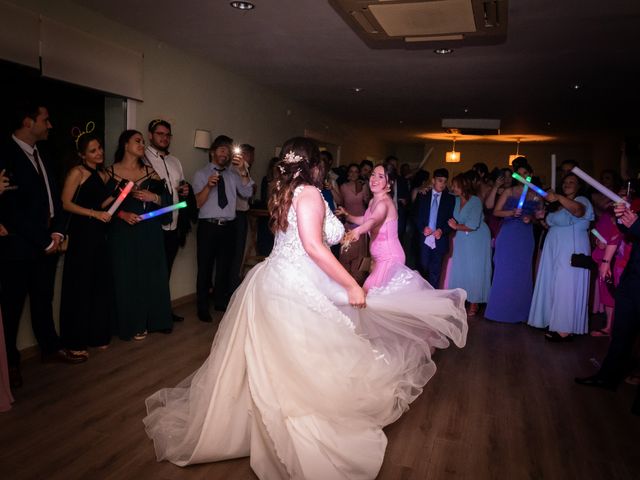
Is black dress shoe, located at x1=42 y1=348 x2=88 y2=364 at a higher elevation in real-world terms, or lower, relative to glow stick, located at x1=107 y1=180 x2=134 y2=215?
lower

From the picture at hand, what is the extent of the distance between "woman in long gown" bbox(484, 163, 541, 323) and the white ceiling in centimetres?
133

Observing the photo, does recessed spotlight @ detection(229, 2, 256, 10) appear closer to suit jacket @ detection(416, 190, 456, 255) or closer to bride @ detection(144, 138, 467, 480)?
bride @ detection(144, 138, 467, 480)

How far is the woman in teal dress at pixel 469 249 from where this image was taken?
5691 millimetres

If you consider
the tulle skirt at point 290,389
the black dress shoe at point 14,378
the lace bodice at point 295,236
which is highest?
the lace bodice at point 295,236

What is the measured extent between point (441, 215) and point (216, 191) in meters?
2.59

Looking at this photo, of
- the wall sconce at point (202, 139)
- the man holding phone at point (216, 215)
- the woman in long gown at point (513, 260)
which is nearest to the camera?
the man holding phone at point (216, 215)

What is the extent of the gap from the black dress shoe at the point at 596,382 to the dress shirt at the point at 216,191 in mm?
3418

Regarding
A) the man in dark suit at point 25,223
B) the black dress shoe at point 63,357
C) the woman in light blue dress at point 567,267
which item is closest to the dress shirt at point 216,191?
the man in dark suit at point 25,223

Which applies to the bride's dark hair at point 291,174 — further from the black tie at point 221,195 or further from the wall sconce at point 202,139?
the wall sconce at point 202,139

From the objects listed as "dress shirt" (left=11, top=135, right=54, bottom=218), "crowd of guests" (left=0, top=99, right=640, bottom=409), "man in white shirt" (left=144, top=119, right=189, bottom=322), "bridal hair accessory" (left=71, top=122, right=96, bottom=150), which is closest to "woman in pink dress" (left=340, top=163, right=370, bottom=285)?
"crowd of guests" (left=0, top=99, right=640, bottom=409)

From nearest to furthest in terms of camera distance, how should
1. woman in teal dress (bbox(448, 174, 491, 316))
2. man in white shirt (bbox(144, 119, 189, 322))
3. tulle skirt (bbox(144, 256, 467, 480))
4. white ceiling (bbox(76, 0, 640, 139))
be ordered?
tulle skirt (bbox(144, 256, 467, 480)) → white ceiling (bbox(76, 0, 640, 139)) → man in white shirt (bbox(144, 119, 189, 322)) → woman in teal dress (bbox(448, 174, 491, 316))

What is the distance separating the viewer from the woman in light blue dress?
4.69m

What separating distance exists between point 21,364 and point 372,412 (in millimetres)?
2663

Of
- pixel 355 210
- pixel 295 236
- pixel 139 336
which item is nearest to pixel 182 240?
pixel 139 336
